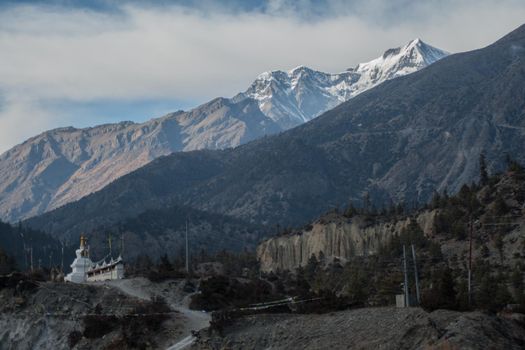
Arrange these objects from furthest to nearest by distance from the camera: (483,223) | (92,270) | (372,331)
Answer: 1. (483,223)
2. (92,270)
3. (372,331)

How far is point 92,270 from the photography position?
120375 mm

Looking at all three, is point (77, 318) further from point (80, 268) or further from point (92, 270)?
point (80, 268)

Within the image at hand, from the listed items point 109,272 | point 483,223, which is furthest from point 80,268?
point 483,223

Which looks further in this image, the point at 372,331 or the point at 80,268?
the point at 80,268

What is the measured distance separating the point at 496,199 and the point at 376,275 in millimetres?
27336

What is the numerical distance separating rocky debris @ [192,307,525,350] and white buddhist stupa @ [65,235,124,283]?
151ft

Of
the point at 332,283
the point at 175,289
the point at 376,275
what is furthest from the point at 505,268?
the point at 175,289

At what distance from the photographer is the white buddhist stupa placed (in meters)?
113

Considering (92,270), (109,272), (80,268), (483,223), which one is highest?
(483,223)

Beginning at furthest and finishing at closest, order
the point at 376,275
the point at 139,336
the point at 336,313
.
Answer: the point at 376,275
the point at 139,336
the point at 336,313

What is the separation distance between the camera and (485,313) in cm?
5406

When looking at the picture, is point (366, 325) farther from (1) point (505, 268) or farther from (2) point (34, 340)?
(1) point (505, 268)

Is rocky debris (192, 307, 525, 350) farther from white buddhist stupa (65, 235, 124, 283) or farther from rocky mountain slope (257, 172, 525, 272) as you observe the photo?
rocky mountain slope (257, 172, 525, 272)

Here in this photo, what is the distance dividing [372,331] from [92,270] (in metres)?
70.6
